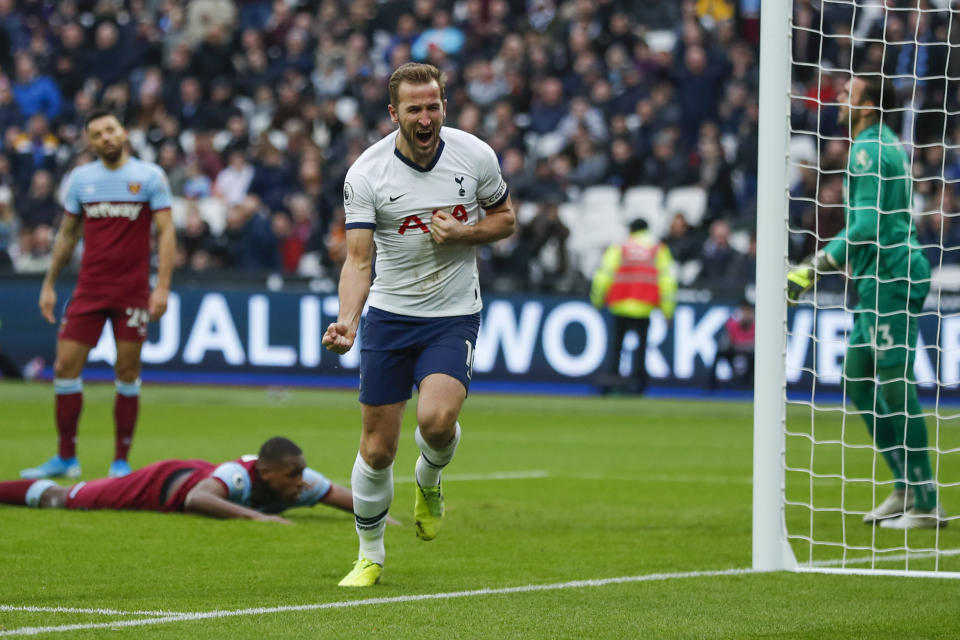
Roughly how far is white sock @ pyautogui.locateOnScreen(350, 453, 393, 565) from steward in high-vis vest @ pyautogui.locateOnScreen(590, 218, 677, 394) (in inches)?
474

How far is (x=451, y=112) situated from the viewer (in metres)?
23.0

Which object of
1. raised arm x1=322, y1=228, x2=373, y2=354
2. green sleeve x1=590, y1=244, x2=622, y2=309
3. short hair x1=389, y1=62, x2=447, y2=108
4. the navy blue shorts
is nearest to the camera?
raised arm x1=322, y1=228, x2=373, y2=354

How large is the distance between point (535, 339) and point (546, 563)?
11987mm

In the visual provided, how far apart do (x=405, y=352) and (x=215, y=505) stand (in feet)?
6.88

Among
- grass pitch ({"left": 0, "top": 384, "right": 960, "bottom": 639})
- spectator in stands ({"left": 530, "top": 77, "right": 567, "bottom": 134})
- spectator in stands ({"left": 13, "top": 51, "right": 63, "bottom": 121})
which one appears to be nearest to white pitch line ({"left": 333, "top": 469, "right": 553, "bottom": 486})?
grass pitch ({"left": 0, "top": 384, "right": 960, "bottom": 639})

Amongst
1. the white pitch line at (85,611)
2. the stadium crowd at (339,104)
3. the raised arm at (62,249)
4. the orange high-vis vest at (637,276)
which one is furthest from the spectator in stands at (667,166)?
the white pitch line at (85,611)

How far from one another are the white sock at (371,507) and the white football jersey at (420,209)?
696mm

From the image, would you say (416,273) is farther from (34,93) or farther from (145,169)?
(34,93)

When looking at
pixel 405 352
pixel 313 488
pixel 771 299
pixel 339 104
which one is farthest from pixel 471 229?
pixel 339 104

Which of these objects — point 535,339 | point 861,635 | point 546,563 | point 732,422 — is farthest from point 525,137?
point 861,635

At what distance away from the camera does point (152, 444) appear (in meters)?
12.8

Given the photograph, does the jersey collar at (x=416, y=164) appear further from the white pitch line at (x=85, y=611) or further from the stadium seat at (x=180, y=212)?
the stadium seat at (x=180, y=212)

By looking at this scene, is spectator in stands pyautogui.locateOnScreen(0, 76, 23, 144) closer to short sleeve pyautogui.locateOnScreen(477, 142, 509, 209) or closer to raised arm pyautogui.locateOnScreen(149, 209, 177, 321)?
raised arm pyautogui.locateOnScreen(149, 209, 177, 321)

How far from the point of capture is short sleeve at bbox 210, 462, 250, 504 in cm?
802
